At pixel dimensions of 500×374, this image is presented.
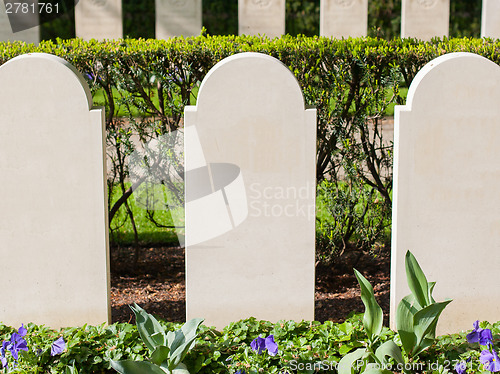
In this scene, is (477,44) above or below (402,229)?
above

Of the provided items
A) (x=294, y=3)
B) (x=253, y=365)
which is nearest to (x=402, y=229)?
(x=253, y=365)

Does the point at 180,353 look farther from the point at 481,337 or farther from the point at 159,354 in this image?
the point at 481,337

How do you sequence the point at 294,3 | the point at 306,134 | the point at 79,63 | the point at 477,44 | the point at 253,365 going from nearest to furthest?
the point at 253,365 < the point at 306,134 < the point at 79,63 < the point at 477,44 < the point at 294,3

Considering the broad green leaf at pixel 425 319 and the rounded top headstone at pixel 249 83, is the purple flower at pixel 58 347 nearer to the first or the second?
the rounded top headstone at pixel 249 83

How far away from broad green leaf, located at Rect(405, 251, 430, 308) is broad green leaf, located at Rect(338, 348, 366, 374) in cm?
33

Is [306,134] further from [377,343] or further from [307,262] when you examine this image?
[377,343]

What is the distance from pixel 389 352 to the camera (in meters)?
2.50

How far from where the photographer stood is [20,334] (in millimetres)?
Answer: 2600

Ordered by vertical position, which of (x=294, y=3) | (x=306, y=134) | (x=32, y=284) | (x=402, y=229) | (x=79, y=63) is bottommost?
(x=32, y=284)

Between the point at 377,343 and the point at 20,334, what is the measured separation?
5.13ft

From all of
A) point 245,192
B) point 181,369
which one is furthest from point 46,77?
point 181,369

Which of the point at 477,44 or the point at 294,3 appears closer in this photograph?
the point at 477,44

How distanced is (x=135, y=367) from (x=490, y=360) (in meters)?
1.41

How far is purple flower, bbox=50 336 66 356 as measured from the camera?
2.60 metres
